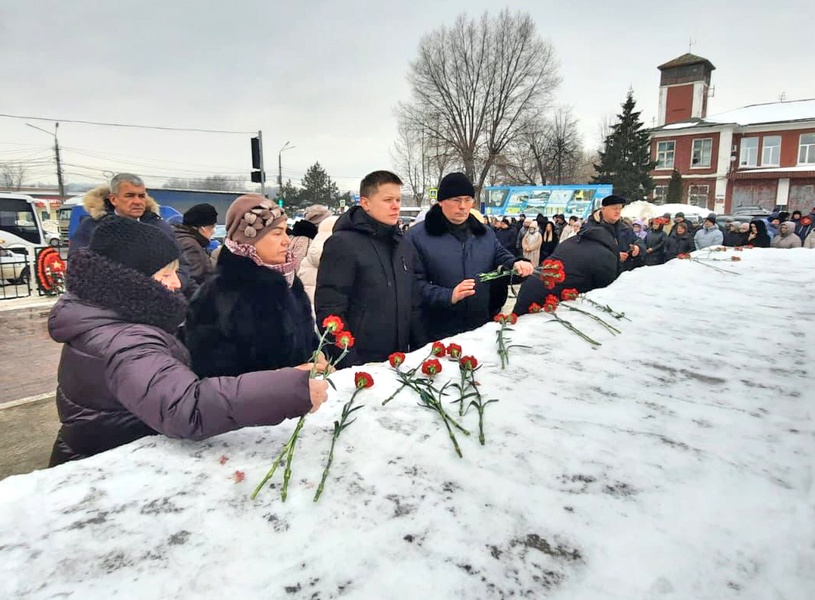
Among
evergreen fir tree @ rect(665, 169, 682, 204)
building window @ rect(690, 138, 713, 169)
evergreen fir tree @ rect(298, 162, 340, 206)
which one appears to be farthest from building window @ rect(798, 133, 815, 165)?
evergreen fir tree @ rect(298, 162, 340, 206)

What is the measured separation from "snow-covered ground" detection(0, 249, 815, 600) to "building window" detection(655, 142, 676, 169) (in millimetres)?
44378

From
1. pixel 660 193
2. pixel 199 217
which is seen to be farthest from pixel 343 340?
pixel 660 193

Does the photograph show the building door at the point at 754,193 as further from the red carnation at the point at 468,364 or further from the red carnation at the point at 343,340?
the red carnation at the point at 343,340

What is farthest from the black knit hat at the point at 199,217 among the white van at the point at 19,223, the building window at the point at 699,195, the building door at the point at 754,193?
the building door at the point at 754,193

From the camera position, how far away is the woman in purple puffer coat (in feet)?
4.00

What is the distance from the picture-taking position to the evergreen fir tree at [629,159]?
36844 millimetres

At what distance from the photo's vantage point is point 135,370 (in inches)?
50.4

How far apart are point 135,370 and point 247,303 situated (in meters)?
0.68

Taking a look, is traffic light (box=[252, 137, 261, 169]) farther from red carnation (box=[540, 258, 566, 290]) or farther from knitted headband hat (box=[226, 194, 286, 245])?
knitted headband hat (box=[226, 194, 286, 245])

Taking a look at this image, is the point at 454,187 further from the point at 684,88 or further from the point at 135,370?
the point at 684,88

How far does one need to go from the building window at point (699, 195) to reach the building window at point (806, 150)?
6.14 m

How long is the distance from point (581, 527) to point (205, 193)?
2462 centimetres

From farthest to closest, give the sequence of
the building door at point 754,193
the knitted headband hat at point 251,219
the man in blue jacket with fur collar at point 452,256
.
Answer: the building door at point 754,193 < the man in blue jacket with fur collar at point 452,256 < the knitted headband hat at point 251,219

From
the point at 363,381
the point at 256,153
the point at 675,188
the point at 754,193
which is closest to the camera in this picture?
the point at 363,381
